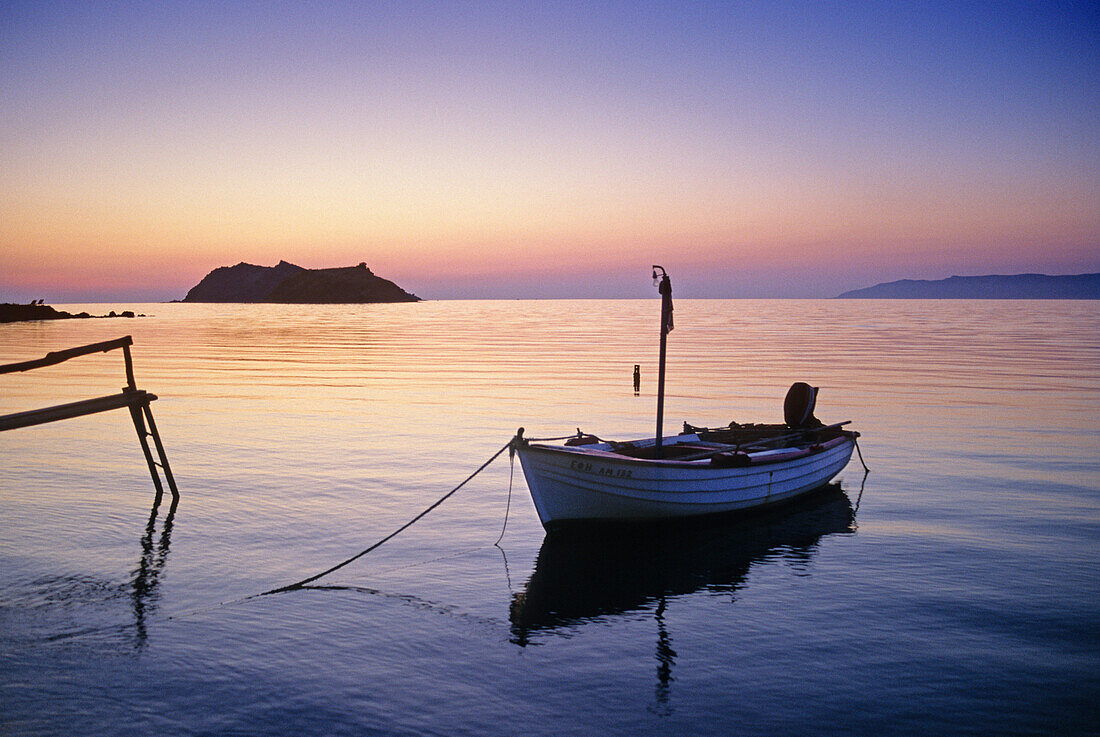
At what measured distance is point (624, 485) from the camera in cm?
1786

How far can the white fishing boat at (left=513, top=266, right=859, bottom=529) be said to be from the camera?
693 inches

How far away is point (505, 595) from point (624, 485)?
14.3ft

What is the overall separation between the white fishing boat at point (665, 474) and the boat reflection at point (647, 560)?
453 mm

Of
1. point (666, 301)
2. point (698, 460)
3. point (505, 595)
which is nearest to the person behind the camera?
point (505, 595)

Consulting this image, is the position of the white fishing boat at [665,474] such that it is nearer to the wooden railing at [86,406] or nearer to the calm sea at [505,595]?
the calm sea at [505,595]

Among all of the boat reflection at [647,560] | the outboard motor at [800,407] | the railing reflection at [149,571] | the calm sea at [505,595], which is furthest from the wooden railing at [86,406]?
the outboard motor at [800,407]

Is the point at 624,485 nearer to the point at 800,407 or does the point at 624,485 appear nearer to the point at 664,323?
the point at 664,323

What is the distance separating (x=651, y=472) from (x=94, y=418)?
1101 inches

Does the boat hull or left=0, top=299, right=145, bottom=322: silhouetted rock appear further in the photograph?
left=0, top=299, right=145, bottom=322: silhouetted rock

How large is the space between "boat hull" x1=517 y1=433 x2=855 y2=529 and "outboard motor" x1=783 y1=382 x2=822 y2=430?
6.00 metres

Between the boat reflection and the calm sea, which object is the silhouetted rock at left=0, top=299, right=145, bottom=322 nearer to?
the calm sea

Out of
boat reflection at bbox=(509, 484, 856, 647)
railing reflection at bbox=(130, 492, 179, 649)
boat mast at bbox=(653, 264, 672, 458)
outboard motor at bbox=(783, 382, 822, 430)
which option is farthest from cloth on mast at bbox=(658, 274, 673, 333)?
railing reflection at bbox=(130, 492, 179, 649)

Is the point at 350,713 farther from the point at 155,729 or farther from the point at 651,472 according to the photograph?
the point at 651,472

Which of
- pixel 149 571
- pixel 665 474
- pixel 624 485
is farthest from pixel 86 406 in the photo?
pixel 665 474
